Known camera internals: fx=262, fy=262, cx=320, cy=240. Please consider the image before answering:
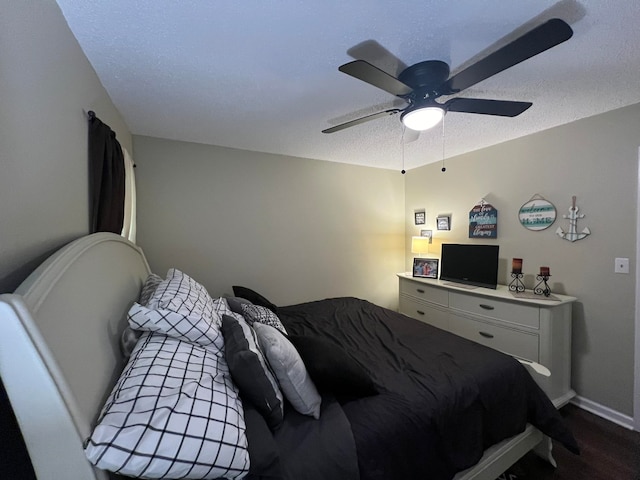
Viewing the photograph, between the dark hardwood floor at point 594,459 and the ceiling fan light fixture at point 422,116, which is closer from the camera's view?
the ceiling fan light fixture at point 422,116

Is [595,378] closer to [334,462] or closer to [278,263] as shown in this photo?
[334,462]

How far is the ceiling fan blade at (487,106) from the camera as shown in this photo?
147 centimetres

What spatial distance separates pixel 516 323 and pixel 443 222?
4.74ft

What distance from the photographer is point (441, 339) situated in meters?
1.80

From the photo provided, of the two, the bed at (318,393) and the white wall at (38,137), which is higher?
the white wall at (38,137)

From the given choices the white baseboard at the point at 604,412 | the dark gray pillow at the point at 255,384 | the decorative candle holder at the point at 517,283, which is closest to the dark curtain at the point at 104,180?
the dark gray pillow at the point at 255,384

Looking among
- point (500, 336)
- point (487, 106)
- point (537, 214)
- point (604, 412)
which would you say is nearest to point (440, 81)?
point (487, 106)

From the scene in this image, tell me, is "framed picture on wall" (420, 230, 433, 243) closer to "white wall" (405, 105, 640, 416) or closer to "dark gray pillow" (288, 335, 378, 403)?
"white wall" (405, 105, 640, 416)

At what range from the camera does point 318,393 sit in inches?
45.8

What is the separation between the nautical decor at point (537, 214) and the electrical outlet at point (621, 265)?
1.75 ft

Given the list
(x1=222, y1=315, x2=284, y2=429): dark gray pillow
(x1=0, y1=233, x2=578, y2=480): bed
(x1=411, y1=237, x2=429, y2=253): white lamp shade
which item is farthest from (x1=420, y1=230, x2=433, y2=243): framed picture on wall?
(x1=222, y1=315, x2=284, y2=429): dark gray pillow

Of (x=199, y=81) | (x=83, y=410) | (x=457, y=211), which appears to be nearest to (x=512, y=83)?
(x=457, y=211)

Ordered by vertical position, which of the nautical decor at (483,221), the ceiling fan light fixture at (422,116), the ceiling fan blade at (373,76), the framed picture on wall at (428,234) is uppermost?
the ceiling fan blade at (373,76)

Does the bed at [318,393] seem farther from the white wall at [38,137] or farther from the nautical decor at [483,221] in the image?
the nautical decor at [483,221]
